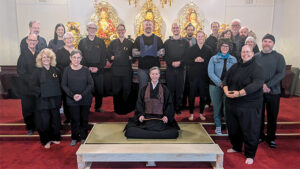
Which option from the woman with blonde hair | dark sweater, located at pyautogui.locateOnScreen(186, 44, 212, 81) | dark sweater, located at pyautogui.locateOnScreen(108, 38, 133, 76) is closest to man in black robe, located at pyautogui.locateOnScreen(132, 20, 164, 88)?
dark sweater, located at pyautogui.locateOnScreen(108, 38, 133, 76)

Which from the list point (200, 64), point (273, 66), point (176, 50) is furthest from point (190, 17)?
point (273, 66)

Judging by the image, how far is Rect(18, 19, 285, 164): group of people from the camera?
3.04 meters

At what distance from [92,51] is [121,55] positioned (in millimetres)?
551

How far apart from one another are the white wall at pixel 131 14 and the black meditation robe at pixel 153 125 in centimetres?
532

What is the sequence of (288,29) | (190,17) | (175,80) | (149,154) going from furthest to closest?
1. (190,17)
2. (288,29)
3. (175,80)
4. (149,154)

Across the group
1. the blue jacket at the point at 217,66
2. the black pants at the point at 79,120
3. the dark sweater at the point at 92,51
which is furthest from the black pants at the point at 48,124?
the blue jacket at the point at 217,66

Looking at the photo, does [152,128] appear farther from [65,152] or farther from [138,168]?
[65,152]

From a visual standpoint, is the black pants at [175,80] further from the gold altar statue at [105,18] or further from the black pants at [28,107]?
the gold altar statue at [105,18]

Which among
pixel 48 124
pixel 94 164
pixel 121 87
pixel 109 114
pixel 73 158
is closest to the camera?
pixel 94 164

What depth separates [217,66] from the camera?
3588 millimetres

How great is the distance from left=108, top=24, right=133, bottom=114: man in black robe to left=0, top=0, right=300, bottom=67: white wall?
4.05 m

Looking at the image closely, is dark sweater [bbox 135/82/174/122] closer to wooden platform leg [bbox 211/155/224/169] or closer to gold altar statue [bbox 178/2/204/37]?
wooden platform leg [bbox 211/155/224/169]

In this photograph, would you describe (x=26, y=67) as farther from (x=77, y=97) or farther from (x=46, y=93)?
(x=77, y=97)

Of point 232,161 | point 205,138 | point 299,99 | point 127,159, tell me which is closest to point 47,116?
point 127,159
